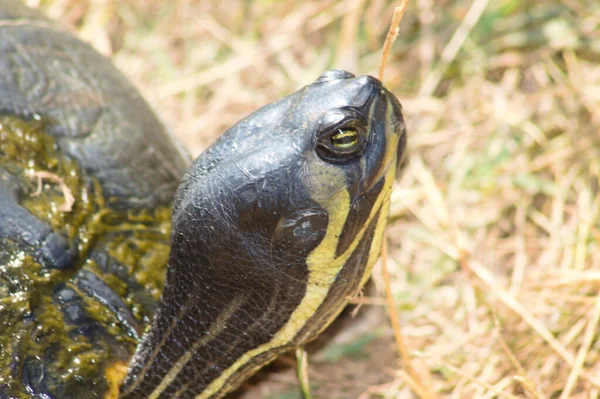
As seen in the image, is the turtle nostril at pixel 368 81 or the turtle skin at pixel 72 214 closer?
the turtle nostril at pixel 368 81

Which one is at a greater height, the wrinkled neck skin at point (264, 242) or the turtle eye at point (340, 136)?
the turtle eye at point (340, 136)

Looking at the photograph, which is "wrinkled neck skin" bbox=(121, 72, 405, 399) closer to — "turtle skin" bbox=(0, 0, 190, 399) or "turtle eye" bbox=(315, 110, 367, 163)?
"turtle eye" bbox=(315, 110, 367, 163)

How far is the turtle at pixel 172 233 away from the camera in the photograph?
1918 millimetres

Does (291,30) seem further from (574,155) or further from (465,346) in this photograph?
(465,346)

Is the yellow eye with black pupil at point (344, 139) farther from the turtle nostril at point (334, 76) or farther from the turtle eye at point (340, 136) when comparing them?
the turtle nostril at point (334, 76)

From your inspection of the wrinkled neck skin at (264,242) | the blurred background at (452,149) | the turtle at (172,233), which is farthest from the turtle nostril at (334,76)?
the blurred background at (452,149)

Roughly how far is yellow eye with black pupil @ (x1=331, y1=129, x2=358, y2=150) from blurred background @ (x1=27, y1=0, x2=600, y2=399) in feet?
2.24

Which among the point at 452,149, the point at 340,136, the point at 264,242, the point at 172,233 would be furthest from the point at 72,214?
the point at 452,149

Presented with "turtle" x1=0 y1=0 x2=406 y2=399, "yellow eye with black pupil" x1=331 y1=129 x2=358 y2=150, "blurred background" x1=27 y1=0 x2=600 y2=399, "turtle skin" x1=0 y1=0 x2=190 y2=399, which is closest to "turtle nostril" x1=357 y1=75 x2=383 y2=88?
"turtle" x1=0 y1=0 x2=406 y2=399

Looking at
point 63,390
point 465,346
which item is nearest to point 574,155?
point 465,346

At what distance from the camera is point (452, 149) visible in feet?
11.9

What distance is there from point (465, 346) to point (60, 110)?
5.98 feet

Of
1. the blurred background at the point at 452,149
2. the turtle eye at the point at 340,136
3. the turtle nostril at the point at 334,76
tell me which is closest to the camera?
the turtle eye at the point at 340,136

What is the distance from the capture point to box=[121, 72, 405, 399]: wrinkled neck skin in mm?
1907
